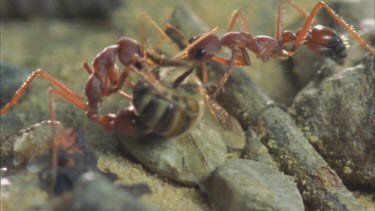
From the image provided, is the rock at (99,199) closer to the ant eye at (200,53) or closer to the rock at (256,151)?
the rock at (256,151)

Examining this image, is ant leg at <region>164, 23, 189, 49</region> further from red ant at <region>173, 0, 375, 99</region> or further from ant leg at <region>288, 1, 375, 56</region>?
ant leg at <region>288, 1, 375, 56</region>

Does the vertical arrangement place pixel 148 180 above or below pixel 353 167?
above

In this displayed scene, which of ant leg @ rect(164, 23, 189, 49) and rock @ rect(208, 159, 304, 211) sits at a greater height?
ant leg @ rect(164, 23, 189, 49)

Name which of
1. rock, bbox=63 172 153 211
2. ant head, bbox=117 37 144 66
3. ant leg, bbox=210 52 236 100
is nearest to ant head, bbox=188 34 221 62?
ant leg, bbox=210 52 236 100

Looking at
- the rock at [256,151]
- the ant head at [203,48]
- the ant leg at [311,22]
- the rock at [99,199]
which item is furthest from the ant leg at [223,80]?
the rock at [99,199]

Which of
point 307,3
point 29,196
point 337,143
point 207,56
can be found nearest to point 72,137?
point 29,196

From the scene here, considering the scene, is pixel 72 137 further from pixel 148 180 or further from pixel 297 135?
pixel 297 135
